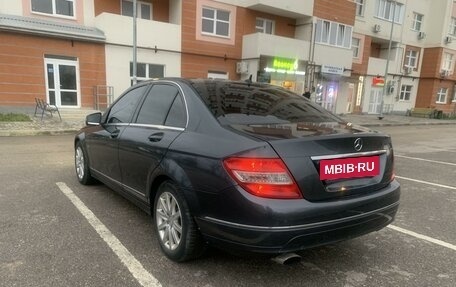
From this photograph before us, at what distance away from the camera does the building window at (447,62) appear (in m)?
34.3

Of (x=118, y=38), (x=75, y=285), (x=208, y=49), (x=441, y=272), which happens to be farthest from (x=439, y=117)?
(x=75, y=285)

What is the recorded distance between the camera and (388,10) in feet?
98.9

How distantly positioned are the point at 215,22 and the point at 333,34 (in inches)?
337

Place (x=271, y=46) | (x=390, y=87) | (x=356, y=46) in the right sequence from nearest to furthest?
(x=271, y=46) < (x=356, y=46) < (x=390, y=87)

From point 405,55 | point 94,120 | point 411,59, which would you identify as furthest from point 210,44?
point 411,59

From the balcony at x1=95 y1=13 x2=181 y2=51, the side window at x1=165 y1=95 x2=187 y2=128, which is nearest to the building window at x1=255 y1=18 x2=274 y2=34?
the balcony at x1=95 y1=13 x2=181 y2=51

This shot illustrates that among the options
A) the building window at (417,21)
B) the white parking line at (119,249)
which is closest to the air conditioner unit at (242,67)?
the white parking line at (119,249)

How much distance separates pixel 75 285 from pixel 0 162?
553cm

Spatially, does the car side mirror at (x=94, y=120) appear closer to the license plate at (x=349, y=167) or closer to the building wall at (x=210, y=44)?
the license plate at (x=349, y=167)

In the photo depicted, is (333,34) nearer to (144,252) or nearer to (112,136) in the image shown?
(112,136)

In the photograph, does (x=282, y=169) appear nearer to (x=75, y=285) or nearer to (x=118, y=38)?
(x=75, y=285)

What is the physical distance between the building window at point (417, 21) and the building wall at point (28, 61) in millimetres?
28553

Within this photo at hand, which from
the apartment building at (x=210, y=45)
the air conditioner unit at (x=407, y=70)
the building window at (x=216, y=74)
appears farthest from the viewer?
the air conditioner unit at (x=407, y=70)

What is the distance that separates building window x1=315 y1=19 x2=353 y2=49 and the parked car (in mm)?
21314
